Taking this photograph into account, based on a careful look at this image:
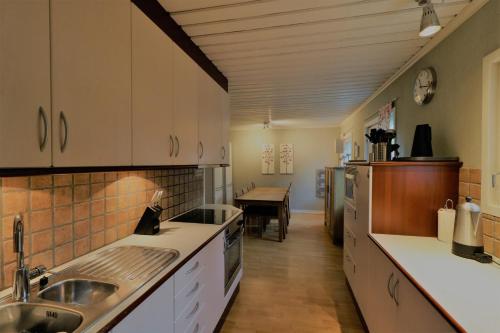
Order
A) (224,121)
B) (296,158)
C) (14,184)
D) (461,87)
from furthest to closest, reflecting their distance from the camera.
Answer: (296,158)
(224,121)
(461,87)
(14,184)

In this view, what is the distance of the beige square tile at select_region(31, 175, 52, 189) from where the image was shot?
1101 mm

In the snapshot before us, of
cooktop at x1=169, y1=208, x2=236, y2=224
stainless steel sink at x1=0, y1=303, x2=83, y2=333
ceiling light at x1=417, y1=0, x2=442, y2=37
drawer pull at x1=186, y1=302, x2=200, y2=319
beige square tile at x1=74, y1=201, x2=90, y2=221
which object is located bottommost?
drawer pull at x1=186, y1=302, x2=200, y2=319

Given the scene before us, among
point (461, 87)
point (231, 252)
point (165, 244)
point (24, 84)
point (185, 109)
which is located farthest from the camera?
point (231, 252)

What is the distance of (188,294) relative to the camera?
1.41 meters

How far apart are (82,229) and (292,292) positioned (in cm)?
216

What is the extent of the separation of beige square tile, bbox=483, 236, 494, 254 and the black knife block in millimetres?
2111

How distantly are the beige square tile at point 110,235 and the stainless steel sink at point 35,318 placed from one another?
0.64 m

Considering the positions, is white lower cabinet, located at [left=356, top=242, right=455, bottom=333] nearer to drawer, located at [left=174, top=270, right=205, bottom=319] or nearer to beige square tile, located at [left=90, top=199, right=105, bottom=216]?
drawer, located at [left=174, top=270, right=205, bottom=319]

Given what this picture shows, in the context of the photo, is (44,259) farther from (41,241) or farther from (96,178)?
(96,178)

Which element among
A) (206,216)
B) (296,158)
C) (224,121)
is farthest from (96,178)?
(296,158)

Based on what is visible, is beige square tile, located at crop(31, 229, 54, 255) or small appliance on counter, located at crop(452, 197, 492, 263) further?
small appliance on counter, located at crop(452, 197, 492, 263)

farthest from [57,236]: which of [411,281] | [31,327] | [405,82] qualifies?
[405,82]

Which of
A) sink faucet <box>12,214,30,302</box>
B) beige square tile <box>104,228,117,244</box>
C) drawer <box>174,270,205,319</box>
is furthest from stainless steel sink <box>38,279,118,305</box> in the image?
beige square tile <box>104,228,117,244</box>

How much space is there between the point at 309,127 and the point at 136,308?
6.31 metres
